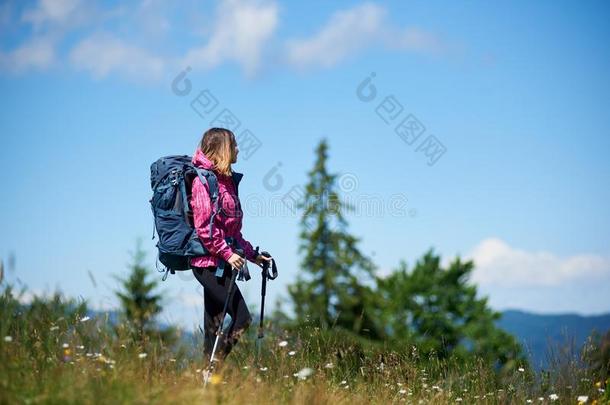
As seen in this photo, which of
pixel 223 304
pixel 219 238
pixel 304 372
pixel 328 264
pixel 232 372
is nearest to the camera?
Answer: pixel 304 372

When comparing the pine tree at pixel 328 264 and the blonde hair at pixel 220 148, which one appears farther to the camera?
the pine tree at pixel 328 264

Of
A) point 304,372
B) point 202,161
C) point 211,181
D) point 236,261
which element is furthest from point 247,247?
point 304,372

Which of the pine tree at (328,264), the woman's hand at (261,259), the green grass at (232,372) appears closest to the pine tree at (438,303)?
the pine tree at (328,264)

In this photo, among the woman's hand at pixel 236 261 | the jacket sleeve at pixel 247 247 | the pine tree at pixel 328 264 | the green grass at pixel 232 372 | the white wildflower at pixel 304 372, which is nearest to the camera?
the green grass at pixel 232 372

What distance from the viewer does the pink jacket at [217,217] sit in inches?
217

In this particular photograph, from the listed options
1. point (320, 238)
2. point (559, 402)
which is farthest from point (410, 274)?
point (559, 402)

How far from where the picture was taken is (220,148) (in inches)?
227

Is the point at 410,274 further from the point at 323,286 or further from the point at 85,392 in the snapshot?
the point at 85,392

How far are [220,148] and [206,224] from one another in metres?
0.71

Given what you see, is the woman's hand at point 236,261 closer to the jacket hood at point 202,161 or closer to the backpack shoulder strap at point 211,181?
the backpack shoulder strap at point 211,181

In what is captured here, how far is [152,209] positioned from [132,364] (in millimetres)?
1586

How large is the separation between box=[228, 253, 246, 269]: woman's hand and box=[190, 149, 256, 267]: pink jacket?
35 mm

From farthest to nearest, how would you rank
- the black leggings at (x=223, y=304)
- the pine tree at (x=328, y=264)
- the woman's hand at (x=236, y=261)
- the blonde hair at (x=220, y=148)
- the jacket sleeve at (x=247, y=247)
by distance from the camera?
the pine tree at (x=328, y=264), the jacket sleeve at (x=247, y=247), the blonde hair at (x=220, y=148), the black leggings at (x=223, y=304), the woman's hand at (x=236, y=261)

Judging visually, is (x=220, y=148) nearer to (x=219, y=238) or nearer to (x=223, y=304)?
(x=219, y=238)
